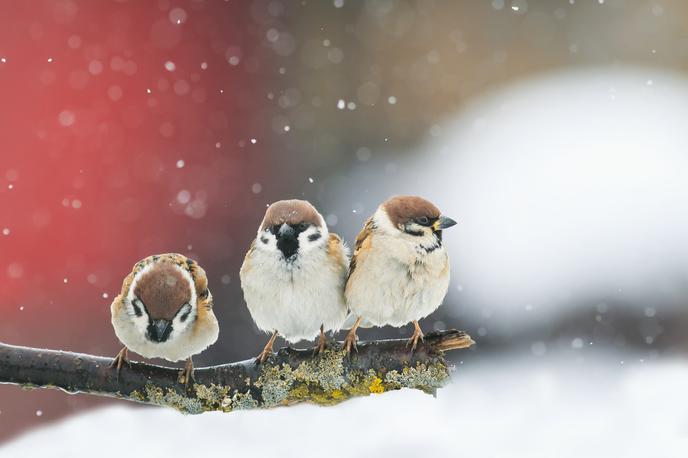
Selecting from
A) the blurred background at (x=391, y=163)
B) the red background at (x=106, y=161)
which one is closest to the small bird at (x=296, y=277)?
the blurred background at (x=391, y=163)

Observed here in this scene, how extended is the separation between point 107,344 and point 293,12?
2894 mm

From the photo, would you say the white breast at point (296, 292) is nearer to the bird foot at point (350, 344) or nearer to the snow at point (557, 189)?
the bird foot at point (350, 344)

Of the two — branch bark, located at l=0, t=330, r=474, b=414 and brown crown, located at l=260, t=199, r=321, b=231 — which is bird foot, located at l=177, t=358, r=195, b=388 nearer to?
branch bark, located at l=0, t=330, r=474, b=414

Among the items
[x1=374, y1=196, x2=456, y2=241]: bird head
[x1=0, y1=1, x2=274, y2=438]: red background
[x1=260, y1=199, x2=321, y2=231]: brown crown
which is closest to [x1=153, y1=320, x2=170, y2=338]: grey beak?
[x1=260, y1=199, x2=321, y2=231]: brown crown

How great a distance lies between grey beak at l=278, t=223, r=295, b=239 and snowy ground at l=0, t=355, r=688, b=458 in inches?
43.6

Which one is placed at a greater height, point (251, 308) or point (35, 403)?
point (251, 308)

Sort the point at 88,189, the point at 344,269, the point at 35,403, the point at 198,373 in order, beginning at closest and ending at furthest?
1. the point at 198,373
2. the point at 344,269
3. the point at 35,403
4. the point at 88,189

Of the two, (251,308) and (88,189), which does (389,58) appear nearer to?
(88,189)

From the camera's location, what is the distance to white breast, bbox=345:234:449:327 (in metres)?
2.05

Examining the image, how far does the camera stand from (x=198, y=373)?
2.04 metres

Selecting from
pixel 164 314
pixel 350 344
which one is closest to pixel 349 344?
pixel 350 344

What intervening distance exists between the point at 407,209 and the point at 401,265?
171mm

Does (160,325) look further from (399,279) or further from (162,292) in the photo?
(399,279)

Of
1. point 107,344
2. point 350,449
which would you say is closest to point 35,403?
point 107,344
